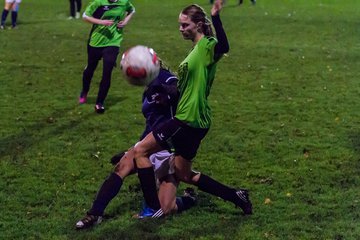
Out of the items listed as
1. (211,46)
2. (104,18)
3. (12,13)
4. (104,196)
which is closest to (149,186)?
(104,196)

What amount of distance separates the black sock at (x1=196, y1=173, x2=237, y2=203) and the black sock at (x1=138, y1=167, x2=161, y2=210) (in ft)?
1.62

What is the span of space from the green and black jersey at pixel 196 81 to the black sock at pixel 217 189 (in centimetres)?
72

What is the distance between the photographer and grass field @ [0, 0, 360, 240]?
6.05 m

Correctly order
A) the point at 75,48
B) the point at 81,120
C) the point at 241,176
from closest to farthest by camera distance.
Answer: the point at 241,176 → the point at 81,120 → the point at 75,48

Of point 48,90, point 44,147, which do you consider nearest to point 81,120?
point 44,147

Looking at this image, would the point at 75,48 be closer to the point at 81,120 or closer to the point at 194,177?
the point at 81,120

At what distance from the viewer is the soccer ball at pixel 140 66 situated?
5.60m

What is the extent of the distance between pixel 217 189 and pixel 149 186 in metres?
0.72

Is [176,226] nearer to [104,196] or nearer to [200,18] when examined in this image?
[104,196]

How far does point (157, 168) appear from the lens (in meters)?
6.25

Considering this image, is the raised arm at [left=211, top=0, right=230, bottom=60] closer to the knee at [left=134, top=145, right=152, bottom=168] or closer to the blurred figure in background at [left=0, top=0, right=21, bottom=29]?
the knee at [left=134, top=145, right=152, bottom=168]

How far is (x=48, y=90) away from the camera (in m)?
12.3

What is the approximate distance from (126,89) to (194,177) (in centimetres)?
641

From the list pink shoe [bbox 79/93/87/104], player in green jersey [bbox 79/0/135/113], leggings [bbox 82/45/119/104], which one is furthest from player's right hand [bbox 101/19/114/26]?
pink shoe [bbox 79/93/87/104]
